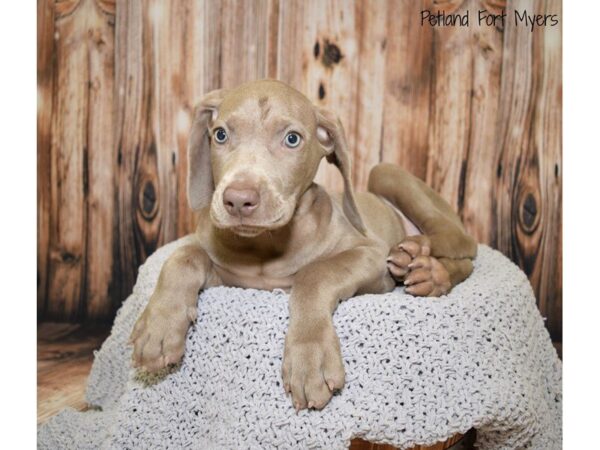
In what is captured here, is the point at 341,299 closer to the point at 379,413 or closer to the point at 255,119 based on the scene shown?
the point at 379,413

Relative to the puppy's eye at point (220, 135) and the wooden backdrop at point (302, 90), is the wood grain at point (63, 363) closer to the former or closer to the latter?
the wooden backdrop at point (302, 90)

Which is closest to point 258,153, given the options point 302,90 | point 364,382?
point 364,382

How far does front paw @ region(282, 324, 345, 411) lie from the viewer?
2.59 m

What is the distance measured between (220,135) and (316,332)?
3.31 feet

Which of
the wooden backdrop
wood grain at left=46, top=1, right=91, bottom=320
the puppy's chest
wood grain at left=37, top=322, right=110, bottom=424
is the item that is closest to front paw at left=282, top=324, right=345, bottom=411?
the puppy's chest

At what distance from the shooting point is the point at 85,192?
5.18 m

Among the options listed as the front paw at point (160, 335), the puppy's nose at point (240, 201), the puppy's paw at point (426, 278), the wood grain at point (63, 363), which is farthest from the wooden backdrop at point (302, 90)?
the puppy's nose at point (240, 201)

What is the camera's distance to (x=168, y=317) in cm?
290

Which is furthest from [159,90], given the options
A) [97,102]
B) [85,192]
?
[85,192]

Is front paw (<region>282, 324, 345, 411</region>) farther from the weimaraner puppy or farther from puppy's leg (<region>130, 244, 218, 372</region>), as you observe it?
puppy's leg (<region>130, 244, 218, 372</region>)

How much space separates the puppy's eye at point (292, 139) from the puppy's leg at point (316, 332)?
1.81 ft

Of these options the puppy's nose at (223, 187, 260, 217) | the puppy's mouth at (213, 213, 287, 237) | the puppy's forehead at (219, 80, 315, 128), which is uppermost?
the puppy's forehead at (219, 80, 315, 128)

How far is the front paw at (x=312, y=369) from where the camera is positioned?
259 cm

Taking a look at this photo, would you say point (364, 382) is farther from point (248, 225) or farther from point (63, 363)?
point (63, 363)
